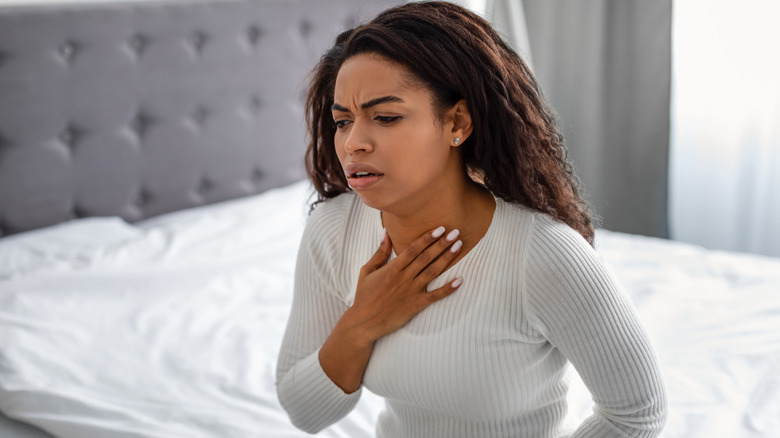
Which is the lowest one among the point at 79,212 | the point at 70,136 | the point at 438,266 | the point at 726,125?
the point at 726,125

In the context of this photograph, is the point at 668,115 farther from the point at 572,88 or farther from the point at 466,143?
the point at 466,143

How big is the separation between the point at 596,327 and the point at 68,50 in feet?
6.13

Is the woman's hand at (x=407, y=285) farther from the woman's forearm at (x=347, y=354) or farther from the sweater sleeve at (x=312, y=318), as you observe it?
the sweater sleeve at (x=312, y=318)

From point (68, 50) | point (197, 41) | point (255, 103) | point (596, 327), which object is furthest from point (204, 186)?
point (596, 327)

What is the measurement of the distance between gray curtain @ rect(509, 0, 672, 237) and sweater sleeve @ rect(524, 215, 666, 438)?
7.00 feet

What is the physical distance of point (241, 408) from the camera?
1.47 m

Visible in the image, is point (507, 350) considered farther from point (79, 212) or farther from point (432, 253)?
point (79, 212)

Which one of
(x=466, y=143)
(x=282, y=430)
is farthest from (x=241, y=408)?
(x=466, y=143)

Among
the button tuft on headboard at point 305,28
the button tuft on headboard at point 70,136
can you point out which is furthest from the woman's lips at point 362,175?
the button tuft on headboard at point 305,28

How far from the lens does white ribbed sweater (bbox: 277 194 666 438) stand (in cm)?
93

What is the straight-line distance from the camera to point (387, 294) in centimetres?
104

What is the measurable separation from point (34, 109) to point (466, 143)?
158cm

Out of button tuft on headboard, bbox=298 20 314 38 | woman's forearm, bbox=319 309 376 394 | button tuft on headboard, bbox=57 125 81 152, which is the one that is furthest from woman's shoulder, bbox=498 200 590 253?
button tuft on headboard, bbox=298 20 314 38

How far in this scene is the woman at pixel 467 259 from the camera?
0.94 m
